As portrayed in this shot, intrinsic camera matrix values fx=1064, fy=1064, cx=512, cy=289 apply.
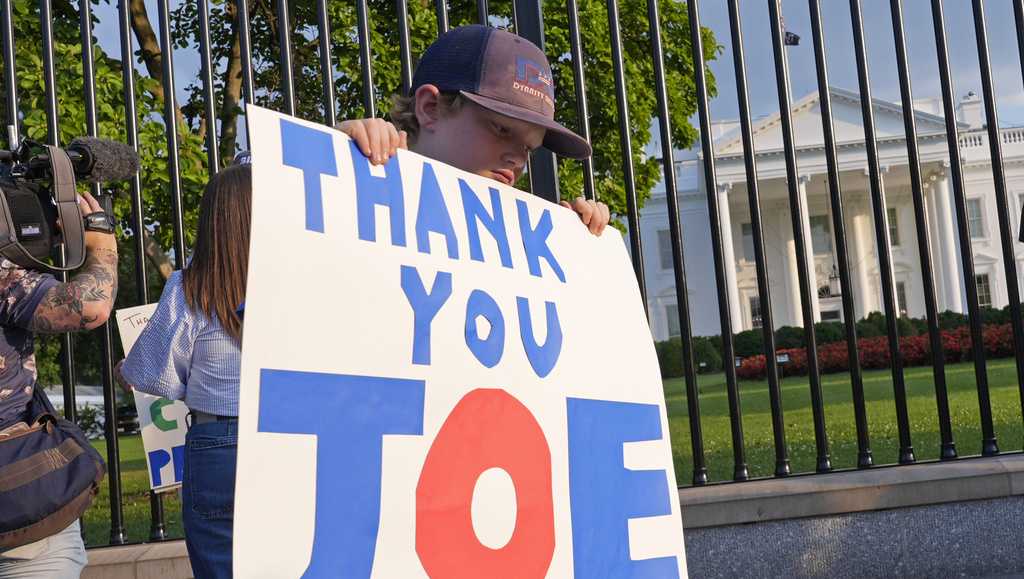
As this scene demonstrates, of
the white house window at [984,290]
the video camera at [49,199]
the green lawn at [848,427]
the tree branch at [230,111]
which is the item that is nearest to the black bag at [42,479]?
the video camera at [49,199]

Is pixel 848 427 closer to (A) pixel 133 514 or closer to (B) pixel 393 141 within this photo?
(A) pixel 133 514

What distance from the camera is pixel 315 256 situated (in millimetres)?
1430

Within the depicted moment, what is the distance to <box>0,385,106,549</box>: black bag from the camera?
2002 mm

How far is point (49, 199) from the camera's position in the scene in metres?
2.14

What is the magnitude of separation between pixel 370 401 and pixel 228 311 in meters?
0.51

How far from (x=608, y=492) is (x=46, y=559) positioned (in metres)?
1.14

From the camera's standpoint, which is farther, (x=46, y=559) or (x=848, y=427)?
(x=848, y=427)

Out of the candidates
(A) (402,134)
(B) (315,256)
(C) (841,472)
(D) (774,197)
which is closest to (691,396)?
(C) (841,472)

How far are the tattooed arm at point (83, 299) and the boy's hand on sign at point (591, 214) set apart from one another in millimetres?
931

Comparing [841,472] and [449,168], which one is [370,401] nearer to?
[449,168]

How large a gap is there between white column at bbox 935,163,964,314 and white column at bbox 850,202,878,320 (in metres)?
3.64

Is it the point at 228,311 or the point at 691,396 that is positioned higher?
the point at 228,311

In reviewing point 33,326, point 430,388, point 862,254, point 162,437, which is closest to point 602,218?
point 430,388

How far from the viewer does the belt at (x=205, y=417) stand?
182cm
